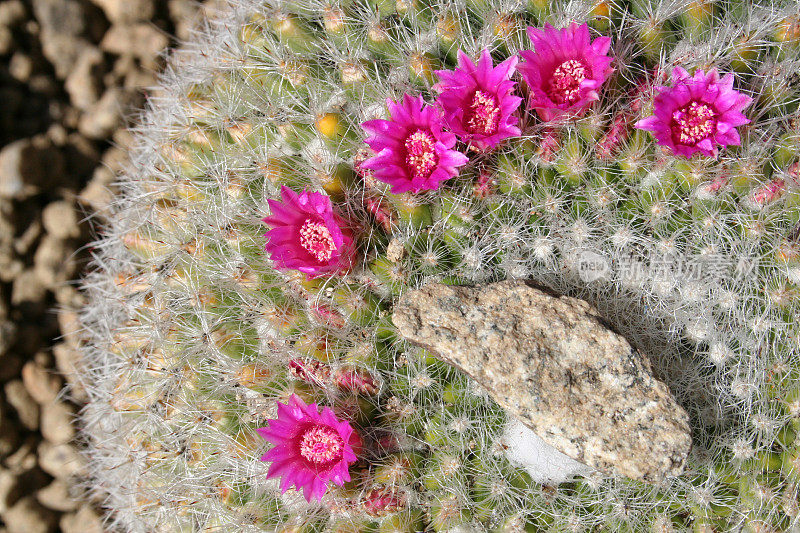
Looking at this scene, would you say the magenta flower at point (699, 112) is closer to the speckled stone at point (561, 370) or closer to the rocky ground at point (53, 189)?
the speckled stone at point (561, 370)

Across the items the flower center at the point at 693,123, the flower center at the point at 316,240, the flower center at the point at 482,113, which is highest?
the flower center at the point at 482,113

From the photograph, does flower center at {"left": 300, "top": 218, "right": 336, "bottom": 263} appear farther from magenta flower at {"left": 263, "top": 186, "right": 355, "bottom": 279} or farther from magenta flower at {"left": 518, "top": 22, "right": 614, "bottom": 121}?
magenta flower at {"left": 518, "top": 22, "right": 614, "bottom": 121}

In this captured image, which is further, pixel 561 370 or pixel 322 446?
pixel 322 446

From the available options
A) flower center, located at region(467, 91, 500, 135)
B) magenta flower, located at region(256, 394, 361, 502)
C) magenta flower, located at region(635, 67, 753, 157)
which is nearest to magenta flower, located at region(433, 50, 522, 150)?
flower center, located at region(467, 91, 500, 135)

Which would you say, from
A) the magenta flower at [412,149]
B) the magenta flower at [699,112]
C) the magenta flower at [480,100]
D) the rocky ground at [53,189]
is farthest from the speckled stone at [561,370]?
the rocky ground at [53,189]

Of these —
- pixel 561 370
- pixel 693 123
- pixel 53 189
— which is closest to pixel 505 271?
pixel 561 370

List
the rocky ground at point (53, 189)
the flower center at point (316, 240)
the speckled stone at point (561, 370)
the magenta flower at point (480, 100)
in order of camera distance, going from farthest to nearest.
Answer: the rocky ground at point (53, 189) < the flower center at point (316, 240) < the magenta flower at point (480, 100) < the speckled stone at point (561, 370)

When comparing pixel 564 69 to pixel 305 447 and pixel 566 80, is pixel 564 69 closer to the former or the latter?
pixel 566 80
